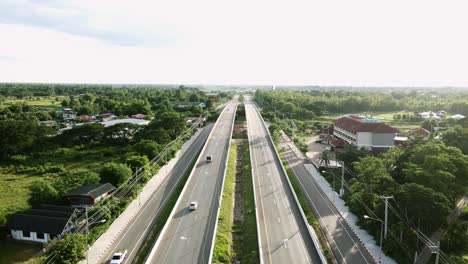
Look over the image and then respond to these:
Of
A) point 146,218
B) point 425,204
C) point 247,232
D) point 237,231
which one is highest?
point 425,204

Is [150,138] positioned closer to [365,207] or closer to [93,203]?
[93,203]

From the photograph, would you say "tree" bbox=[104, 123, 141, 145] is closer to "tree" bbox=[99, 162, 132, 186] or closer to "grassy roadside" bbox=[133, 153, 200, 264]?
"tree" bbox=[99, 162, 132, 186]

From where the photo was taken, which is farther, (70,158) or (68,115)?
(68,115)

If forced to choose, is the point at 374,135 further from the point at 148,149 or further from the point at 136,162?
the point at 136,162

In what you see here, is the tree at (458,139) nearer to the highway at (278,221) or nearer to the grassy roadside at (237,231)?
the highway at (278,221)

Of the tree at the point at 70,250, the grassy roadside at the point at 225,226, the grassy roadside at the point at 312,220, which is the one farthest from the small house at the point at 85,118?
the tree at the point at 70,250

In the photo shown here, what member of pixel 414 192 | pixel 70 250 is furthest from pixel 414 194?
pixel 70 250
